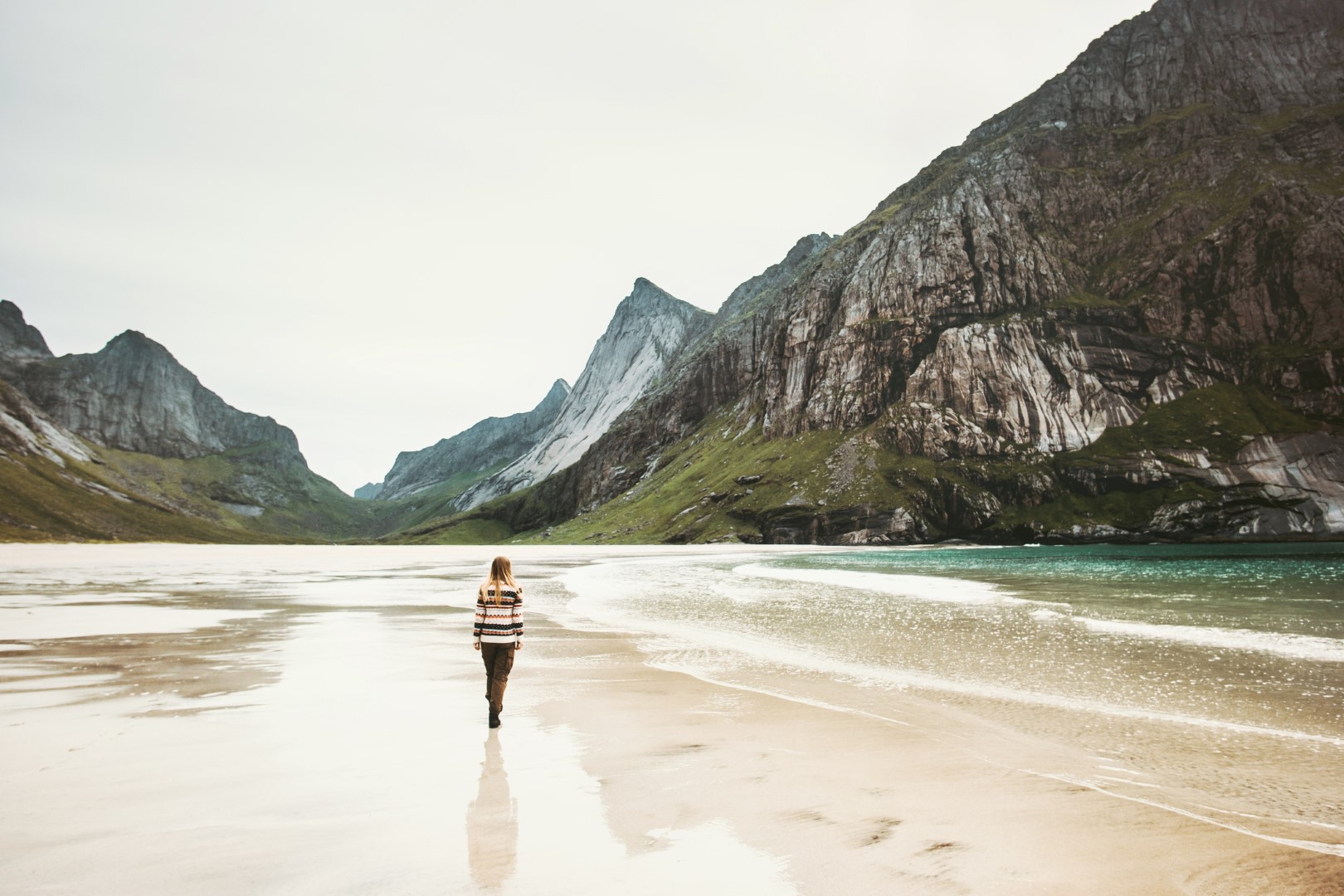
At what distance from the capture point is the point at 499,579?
44.8 feet

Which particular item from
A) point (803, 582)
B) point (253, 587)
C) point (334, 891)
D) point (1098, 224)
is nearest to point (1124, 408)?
point (1098, 224)

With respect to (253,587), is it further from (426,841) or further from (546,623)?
(426,841)

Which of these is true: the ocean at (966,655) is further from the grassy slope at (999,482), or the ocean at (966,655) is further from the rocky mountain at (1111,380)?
the rocky mountain at (1111,380)

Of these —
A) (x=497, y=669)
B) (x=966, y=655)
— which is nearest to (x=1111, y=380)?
(x=966, y=655)

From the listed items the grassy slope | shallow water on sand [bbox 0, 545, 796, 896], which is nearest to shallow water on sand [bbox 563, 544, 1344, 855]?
shallow water on sand [bbox 0, 545, 796, 896]

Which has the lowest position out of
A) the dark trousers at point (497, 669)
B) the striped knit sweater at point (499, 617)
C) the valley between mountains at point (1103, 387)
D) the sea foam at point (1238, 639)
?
the sea foam at point (1238, 639)

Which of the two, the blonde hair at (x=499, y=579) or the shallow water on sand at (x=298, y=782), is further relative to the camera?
the blonde hair at (x=499, y=579)

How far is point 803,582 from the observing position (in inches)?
1962

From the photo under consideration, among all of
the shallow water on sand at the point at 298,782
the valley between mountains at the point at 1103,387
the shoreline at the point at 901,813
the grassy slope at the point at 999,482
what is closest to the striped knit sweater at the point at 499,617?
the shallow water on sand at the point at 298,782

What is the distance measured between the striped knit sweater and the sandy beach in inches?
66.4

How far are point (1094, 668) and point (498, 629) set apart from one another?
16645 millimetres

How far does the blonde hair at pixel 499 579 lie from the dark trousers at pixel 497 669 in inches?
35.6

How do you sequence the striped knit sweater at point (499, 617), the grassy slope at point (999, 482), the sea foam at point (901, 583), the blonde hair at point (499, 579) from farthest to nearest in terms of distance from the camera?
the grassy slope at point (999, 482)
the sea foam at point (901, 583)
the blonde hair at point (499, 579)
the striped knit sweater at point (499, 617)

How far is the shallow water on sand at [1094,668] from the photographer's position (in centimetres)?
1010
